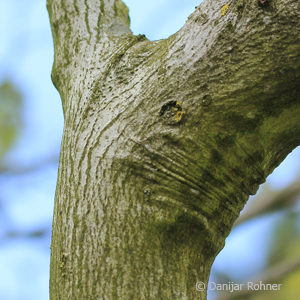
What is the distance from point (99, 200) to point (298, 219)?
688 centimetres

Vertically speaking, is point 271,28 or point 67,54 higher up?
point 67,54

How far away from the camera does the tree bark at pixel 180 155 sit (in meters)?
1.07

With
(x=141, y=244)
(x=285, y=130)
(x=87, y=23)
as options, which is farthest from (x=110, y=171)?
(x=87, y=23)

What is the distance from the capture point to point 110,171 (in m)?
1.16

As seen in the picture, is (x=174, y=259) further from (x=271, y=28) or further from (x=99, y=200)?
(x=271, y=28)

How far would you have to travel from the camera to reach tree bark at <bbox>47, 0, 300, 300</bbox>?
1073 mm

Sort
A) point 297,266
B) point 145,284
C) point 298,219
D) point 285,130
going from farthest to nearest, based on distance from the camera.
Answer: point 298,219 → point 297,266 → point 285,130 → point 145,284

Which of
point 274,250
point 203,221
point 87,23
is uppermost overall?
point 274,250

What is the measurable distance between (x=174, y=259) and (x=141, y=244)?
0.11m

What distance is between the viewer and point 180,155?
115 cm

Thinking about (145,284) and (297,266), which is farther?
(297,266)

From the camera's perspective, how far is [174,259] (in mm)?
1114

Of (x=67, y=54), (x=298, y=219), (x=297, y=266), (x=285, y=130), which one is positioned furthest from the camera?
(x=298, y=219)

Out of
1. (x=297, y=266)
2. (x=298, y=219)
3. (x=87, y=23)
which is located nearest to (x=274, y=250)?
(x=298, y=219)
